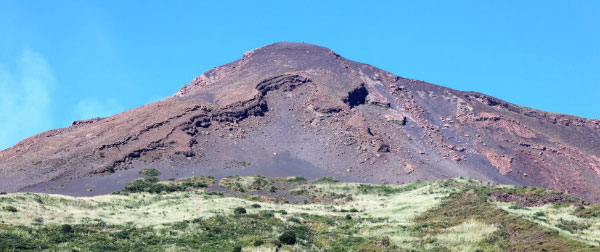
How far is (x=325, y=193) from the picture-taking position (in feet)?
253

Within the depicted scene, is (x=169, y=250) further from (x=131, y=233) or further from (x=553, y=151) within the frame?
(x=553, y=151)

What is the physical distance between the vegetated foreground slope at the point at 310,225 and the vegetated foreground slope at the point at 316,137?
93.4ft

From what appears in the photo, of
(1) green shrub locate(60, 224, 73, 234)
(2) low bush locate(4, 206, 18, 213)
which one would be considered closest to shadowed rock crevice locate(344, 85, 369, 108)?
(2) low bush locate(4, 206, 18, 213)

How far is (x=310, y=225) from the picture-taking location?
4425 centimetres

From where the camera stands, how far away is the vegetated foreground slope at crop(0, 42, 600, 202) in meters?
91.2

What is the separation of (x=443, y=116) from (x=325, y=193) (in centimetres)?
5588

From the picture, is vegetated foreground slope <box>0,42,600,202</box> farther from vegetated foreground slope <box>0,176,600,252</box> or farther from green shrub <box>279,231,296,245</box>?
green shrub <box>279,231,296,245</box>

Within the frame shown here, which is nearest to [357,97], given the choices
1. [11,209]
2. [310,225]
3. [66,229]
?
[310,225]

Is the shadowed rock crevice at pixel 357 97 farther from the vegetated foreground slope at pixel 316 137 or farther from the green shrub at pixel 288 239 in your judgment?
the green shrub at pixel 288 239

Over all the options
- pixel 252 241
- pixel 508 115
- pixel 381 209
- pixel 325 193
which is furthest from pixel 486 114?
pixel 252 241

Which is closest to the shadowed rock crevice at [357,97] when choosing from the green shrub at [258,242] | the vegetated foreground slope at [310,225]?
the vegetated foreground slope at [310,225]

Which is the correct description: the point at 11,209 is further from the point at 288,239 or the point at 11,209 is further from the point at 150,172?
the point at 150,172

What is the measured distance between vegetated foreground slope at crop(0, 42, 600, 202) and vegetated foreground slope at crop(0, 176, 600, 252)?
2846 centimetres

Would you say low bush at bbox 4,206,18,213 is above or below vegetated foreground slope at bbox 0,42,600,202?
below
